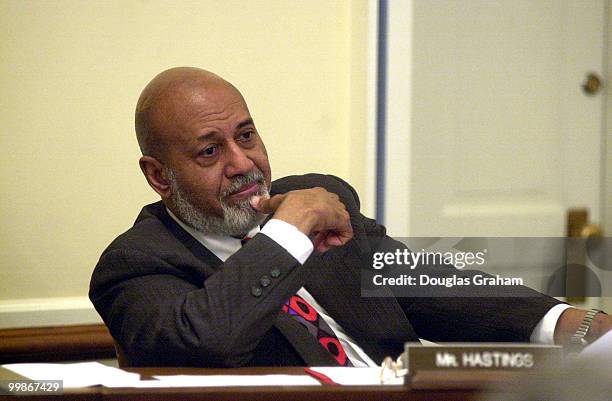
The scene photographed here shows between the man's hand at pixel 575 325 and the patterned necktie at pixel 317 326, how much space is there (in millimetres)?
359

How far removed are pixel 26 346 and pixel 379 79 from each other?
4.06 ft

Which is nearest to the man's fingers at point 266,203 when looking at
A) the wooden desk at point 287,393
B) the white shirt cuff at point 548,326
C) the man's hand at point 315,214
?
the man's hand at point 315,214

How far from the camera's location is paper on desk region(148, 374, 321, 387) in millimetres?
877

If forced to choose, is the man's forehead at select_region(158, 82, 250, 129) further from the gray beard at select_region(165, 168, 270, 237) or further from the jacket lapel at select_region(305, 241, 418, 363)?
the jacket lapel at select_region(305, 241, 418, 363)

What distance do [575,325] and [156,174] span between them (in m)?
0.78

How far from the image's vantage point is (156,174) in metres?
1.68

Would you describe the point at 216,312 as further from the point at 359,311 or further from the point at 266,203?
the point at 359,311

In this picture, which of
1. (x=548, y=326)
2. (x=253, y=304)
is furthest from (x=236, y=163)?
(x=548, y=326)

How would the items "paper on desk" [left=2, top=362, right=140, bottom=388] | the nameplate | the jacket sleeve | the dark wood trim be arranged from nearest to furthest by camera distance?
the nameplate, "paper on desk" [left=2, top=362, right=140, bottom=388], the jacket sleeve, the dark wood trim

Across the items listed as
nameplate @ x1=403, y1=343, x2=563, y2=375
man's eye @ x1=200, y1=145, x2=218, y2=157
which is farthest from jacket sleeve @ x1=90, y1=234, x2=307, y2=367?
nameplate @ x1=403, y1=343, x2=563, y2=375

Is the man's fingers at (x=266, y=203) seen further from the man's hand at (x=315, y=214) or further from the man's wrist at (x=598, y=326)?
the man's wrist at (x=598, y=326)

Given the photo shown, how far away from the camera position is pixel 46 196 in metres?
2.30

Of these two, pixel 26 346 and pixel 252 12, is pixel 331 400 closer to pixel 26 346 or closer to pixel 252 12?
pixel 26 346

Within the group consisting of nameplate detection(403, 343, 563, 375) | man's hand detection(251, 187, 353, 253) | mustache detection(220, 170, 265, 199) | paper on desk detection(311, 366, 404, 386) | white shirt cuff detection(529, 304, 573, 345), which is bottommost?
white shirt cuff detection(529, 304, 573, 345)
